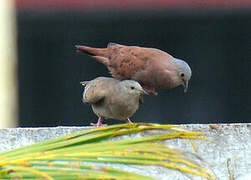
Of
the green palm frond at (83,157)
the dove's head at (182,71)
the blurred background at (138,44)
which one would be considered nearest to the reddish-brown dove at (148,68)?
the dove's head at (182,71)

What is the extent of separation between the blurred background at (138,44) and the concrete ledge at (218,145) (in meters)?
5.10

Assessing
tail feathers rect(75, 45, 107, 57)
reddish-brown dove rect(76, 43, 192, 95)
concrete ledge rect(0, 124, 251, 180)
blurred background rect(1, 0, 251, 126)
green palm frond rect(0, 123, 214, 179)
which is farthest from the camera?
blurred background rect(1, 0, 251, 126)

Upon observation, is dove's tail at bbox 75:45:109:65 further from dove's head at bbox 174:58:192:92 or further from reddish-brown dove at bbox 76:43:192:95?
dove's head at bbox 174:58:192:92

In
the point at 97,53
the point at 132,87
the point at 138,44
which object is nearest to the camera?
the point at 132,87

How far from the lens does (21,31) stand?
33.7 feet

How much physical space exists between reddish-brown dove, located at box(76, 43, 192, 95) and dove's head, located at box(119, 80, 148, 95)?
0.03 m

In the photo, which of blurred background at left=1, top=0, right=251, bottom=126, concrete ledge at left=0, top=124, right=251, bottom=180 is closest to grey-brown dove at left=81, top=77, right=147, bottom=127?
concrete ledge at left=0, top=124, right=251, bottom=180

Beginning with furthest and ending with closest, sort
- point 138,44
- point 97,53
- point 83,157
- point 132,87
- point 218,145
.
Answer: point 138,44
point 97,53
point 132,87
point 218,145
point 83,157

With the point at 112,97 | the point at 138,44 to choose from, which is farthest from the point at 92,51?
the point at 138,44

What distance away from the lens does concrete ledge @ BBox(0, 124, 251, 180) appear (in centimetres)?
453

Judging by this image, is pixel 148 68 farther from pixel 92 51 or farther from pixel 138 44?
pixel 138 44

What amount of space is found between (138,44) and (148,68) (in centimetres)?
389

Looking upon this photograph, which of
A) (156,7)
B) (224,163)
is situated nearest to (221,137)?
(224,163)

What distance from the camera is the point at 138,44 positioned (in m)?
9.93
